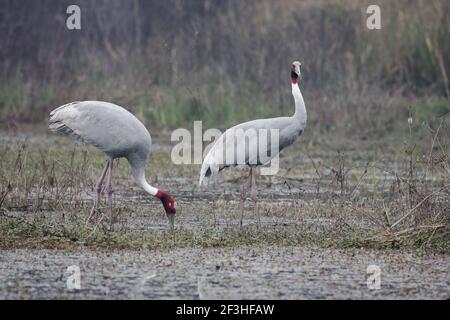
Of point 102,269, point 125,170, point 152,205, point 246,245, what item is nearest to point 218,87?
point 125,170

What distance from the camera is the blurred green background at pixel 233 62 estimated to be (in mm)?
14898

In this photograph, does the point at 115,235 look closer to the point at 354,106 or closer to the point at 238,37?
the point at 354,106

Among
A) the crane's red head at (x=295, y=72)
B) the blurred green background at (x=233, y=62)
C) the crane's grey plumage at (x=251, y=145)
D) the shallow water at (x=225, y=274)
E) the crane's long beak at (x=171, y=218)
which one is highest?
the blurred green background at (x=233, y=62)

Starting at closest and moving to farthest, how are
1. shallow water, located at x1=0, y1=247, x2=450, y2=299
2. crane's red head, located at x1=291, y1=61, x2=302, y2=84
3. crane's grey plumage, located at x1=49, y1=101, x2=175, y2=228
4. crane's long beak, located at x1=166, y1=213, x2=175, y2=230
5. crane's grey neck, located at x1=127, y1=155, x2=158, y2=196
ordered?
shallow water, located at x1=0, y1=247, x2=450, y2=299
crane's long beak, located at x1=166, y1=213, x2=175, y2=230
crane's grey plumage, located at x1=49, y1=101, x2=175, y2=228
crane's grey neck, located at x1=127, y1=155, x2=158, y2=196
crane's red head, located at x1=291, y1=61, x2=302, y2=84

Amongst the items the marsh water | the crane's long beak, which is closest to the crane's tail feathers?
the marsh water

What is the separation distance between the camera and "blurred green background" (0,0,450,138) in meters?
14.9

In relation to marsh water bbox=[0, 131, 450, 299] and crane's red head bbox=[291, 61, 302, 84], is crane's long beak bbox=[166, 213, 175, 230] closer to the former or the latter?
marsh water bbox=[0, 131, 450, 299]

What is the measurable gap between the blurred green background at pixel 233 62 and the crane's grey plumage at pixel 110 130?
16.6 feet

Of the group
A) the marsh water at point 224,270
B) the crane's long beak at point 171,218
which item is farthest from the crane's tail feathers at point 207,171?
the crane's long beak at point 171,218

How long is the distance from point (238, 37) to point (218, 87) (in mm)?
1983

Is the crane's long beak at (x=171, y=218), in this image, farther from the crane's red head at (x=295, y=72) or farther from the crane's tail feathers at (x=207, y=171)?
the crane's red head at (x=295, y=72)

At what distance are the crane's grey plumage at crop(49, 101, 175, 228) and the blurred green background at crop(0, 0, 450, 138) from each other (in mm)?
5065

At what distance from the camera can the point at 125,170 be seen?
39.2ft

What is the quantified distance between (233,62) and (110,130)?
7929mm
